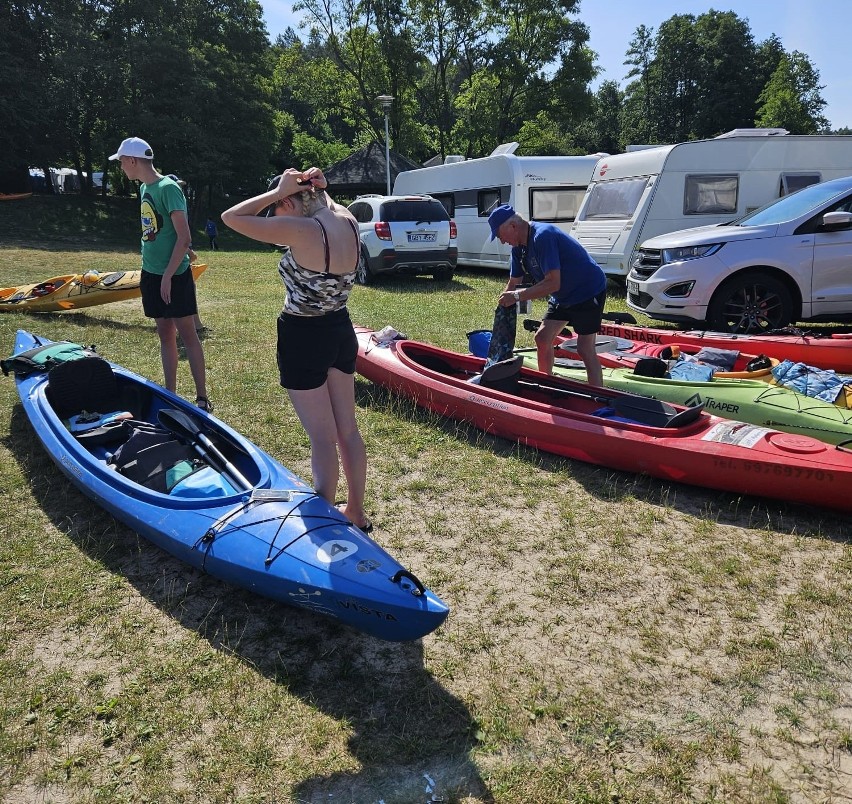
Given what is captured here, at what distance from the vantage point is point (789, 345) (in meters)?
6.39

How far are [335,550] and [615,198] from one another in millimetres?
10044

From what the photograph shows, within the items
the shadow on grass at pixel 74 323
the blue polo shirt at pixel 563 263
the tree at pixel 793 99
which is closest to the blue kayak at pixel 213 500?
the blue polo shirt at pixel 563 263

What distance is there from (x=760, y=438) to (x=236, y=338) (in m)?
6.36

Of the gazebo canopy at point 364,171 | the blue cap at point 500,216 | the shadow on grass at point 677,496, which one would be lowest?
the shadow on grass at point 677,496

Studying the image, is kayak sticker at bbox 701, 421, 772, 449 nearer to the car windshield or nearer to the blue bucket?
the blue bucket

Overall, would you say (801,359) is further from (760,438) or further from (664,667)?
(664,667)

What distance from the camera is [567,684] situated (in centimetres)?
257

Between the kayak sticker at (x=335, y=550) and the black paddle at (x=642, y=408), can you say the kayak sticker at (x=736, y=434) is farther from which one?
the kayak sticker at (x=335, y=550)

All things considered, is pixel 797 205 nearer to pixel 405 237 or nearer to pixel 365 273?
pixel 405 237

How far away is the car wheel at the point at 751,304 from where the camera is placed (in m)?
7.73

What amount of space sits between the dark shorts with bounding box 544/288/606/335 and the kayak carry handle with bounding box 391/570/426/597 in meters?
3.07

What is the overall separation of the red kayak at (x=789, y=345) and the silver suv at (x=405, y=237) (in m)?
6.37

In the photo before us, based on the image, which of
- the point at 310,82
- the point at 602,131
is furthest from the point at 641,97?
the point at 310,82

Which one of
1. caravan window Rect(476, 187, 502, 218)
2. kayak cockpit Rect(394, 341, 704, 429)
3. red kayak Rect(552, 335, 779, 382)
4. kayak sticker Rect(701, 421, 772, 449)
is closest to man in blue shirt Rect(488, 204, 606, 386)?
kayak cockpit Rect(394, 341, 704, 429)
